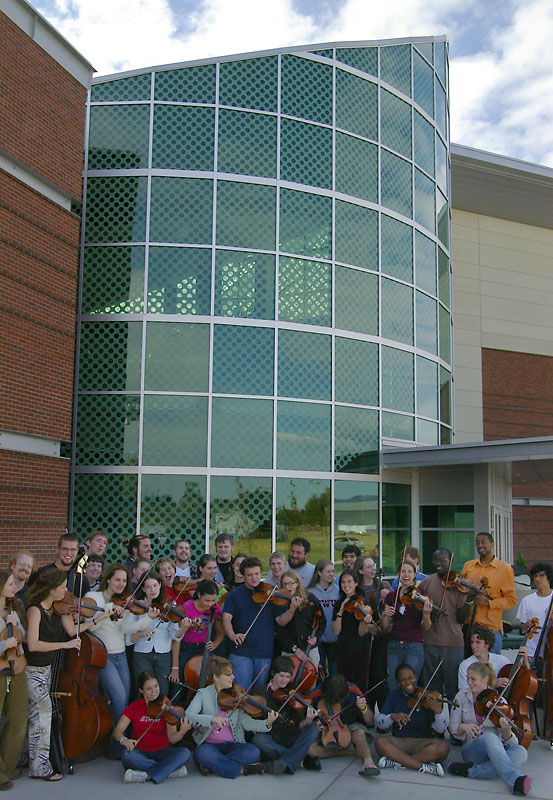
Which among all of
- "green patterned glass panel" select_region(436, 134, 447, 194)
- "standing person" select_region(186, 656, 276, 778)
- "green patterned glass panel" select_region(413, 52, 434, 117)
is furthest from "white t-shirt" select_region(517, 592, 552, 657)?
"green patterned glass panel" select_region(413, 52, 434, 117)

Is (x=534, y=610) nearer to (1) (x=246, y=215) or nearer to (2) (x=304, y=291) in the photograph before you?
(2) (x=304, y=291)

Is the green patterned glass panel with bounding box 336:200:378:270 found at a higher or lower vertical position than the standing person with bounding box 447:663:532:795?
higher

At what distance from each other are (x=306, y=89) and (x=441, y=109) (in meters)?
4.76

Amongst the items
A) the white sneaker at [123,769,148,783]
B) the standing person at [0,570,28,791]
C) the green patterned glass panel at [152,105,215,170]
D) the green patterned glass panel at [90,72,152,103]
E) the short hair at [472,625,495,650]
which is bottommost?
the white sneaker at [123,769,148,783]

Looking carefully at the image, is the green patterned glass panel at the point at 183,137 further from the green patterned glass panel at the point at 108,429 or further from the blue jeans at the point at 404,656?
the blue jeans at the point at 404,656

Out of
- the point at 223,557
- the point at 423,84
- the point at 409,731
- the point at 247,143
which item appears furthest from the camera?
the point at 423,84

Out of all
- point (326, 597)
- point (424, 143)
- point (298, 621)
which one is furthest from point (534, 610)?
point (424, 143)

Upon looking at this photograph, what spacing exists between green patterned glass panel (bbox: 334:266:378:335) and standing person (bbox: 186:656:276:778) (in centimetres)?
836

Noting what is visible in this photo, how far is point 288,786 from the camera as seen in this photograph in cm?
552

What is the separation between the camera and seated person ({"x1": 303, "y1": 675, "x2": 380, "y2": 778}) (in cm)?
593

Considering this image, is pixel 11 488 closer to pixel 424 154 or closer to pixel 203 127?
pixel 203 127

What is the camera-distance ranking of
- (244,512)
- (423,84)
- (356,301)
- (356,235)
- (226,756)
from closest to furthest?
(226,756) → (244,512) → (356,301) → (356,235) → (423,84)

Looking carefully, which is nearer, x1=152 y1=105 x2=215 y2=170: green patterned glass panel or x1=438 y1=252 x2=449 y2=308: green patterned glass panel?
x1=152 y1=105 x2=215 y2=170: green patterned glass panel

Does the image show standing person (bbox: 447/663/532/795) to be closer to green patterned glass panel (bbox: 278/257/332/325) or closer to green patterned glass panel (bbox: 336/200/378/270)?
green patterned glass panel (bbox: 278/257/332/325)
